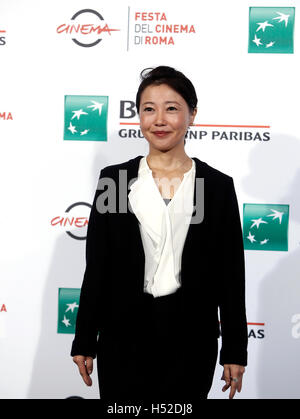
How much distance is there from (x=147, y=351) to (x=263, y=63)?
1.45 metres

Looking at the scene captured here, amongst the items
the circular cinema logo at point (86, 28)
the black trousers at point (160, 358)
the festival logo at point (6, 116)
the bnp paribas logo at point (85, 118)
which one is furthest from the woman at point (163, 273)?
the festival logo at point (6, 116)

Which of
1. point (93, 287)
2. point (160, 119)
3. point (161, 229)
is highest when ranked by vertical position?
point (160, 119)

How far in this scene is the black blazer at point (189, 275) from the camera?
1405mm

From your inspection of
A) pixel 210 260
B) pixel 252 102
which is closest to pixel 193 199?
pixel 210 260

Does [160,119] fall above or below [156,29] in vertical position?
below

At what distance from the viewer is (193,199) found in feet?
4.73

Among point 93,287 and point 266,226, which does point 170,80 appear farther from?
point 266,226

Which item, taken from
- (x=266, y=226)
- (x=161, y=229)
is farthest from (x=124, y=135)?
(x=161, y=229)

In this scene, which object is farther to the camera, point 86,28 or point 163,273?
point 86,28

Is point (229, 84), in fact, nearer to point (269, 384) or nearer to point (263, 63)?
point (263, 63)

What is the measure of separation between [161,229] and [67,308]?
44.2 inches

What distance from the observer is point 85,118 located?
7.52 ft

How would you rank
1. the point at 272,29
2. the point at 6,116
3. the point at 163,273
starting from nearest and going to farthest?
the point at 163,273 → the point at 272,29 → the point at 6,116

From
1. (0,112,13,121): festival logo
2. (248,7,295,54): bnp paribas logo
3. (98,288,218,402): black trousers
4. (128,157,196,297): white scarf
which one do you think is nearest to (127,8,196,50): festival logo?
(248,7,295,54): bnp paribas logo
